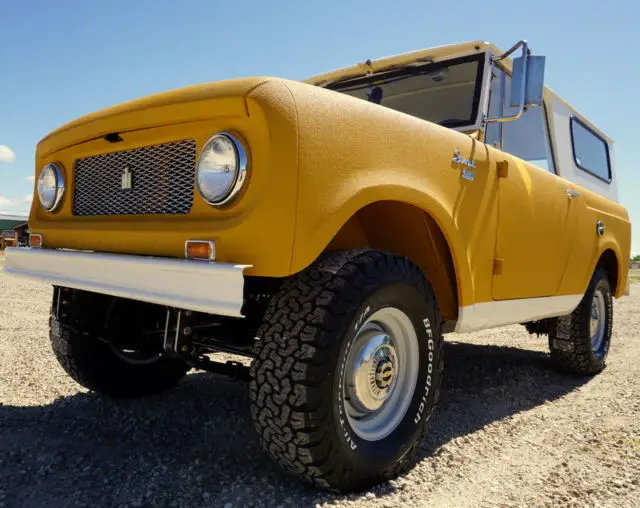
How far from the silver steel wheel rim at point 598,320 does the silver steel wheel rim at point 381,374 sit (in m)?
2.85

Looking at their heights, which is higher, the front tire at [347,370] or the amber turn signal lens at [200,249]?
the amber turn signal lens at [200,249]

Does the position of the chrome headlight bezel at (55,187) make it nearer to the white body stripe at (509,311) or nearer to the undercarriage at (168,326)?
the undercarriage at (168,326)

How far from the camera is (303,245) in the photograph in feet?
6.21

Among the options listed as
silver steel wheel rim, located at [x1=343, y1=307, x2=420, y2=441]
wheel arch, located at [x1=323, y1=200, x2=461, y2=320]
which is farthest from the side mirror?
silver steel wheel rim, located at [x1=343, y1=307, x2=420, y2=441]

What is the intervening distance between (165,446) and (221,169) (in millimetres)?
1376

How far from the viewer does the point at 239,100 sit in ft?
6.32

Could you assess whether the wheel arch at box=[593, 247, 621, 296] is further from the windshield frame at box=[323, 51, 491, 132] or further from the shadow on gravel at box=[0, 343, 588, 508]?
the windshield frame at box=[323, 51, 491, 132]

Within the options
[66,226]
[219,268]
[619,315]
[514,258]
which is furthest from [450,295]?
[619,315]

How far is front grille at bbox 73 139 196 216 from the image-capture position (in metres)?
2.15

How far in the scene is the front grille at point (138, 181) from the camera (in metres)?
2.15

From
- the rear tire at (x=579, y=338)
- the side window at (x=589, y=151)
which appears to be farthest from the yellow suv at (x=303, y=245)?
the side window at (x=589, y=151)

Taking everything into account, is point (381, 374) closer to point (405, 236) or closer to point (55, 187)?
point (405, 236)

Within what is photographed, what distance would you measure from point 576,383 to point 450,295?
2136 millimetres

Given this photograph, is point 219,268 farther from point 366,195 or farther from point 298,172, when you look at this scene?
point 366,195
